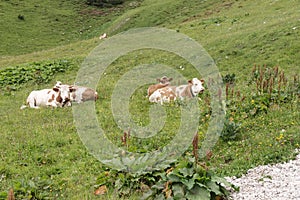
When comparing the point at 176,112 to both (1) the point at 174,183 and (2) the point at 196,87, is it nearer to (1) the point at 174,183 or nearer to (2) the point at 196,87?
(2) the point at 196,87

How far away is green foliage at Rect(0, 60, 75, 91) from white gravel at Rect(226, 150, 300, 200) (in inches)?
665

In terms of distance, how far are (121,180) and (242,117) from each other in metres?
5.25

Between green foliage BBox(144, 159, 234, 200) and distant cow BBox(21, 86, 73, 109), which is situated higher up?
distant cow BBox(21, 86, 73, 109)

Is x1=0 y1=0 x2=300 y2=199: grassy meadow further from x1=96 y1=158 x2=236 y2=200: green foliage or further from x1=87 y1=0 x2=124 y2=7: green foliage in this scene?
x1=87 y1=0 x2=124 y2=7: green foliage

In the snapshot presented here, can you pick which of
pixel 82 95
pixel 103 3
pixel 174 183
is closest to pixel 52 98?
pixel 82 95

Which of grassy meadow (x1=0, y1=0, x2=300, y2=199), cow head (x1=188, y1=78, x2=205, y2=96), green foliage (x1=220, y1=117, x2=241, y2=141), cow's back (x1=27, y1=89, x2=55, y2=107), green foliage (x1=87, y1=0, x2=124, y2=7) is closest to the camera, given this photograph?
grassy meadow (x1=0, y1=0, x2=300, y2=199)

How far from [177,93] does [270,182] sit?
8.26 metres

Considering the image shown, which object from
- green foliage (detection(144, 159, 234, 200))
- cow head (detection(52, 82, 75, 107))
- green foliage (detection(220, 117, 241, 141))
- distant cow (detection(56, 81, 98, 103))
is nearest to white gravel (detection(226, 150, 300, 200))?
green foliage (detection(144, 159, 234, 200))

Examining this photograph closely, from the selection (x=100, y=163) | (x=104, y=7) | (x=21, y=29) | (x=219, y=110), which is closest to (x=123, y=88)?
(x=219, y=110)

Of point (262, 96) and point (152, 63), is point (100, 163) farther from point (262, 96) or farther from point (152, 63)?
point (152, 63)

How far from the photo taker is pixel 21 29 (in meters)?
49.4

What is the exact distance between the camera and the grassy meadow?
829 centimetres

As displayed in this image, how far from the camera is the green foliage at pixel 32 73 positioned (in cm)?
2245

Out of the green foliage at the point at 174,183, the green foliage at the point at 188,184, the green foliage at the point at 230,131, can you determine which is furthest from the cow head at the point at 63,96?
the green foliage at the point at 188,184
